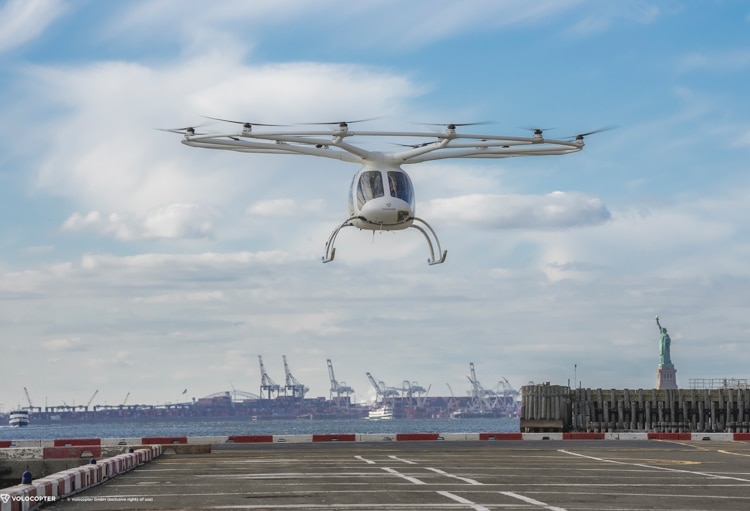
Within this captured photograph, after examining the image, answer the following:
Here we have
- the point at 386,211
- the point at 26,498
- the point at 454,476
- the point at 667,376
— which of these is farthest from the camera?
the point at 667,376

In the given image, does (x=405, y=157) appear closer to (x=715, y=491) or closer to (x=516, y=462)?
(x=516, y=462)

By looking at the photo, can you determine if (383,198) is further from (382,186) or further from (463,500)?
(463,500)

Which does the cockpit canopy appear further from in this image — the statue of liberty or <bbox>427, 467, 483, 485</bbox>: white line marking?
the statue of liberty


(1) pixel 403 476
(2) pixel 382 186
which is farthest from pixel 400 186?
(1) pixel 403 476

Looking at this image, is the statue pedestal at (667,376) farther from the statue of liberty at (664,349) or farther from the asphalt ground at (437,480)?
the asphalt ground at (437,480)

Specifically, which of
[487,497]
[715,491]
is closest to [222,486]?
[487,497]

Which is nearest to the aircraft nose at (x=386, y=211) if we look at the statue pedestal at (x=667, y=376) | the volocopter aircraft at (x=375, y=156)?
the volocopter aircraft at (x=375, y=156)

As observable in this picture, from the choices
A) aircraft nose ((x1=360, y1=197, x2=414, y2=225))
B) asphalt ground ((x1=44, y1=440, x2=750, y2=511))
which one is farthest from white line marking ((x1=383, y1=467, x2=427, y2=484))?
aircraft nose ((x1=360, y1=197, x2=414, y2=225))
